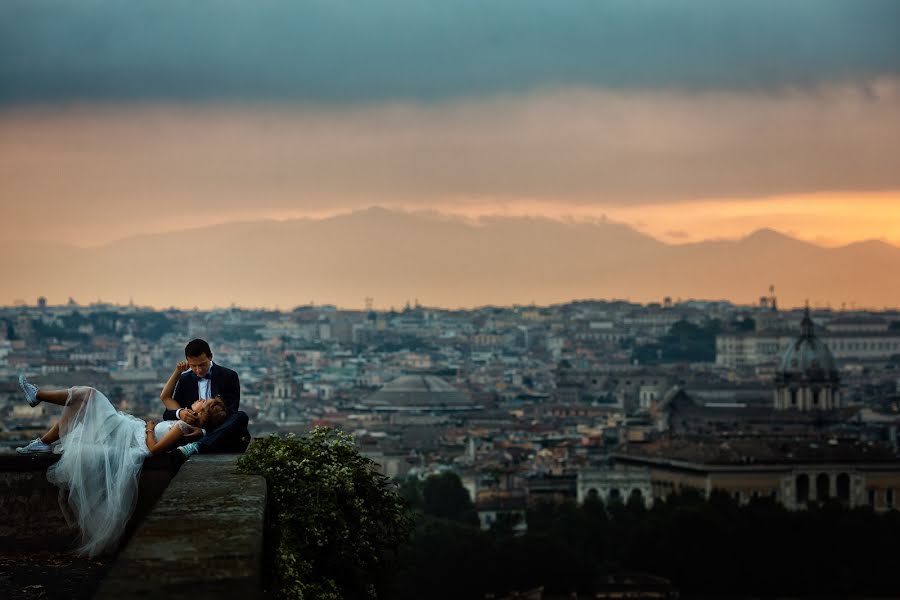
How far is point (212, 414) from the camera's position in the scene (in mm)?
9297

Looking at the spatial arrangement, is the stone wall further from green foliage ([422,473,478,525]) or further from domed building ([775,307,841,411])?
domed building ([775,307,841,411])

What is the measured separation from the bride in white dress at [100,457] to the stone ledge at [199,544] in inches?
18.0

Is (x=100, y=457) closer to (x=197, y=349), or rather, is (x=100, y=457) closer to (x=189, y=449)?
(x=189, y=449)

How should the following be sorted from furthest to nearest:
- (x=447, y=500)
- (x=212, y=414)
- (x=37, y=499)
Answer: (x=447, y=500) < (x=212, y=414) < (x=37, y=499)

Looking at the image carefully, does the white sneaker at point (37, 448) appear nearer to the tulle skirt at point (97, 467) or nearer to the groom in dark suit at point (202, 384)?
the tulle skirt at point (97, 467)

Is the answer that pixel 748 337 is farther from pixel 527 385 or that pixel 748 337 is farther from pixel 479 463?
pixel 479 463

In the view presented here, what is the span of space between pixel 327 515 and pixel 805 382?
391ft

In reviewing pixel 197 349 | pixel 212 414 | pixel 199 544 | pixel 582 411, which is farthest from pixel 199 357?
pixel 582 411

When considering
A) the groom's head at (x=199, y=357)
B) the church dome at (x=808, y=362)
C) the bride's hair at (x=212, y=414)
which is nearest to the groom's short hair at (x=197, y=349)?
the groom's head at (x=199, y=357)

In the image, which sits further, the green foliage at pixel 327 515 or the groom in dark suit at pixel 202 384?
the groom in dark suit at pixel 202 384

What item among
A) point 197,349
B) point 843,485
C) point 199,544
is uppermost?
point 197,349

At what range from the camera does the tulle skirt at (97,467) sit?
8.86 meters

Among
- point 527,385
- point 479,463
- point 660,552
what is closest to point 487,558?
point 660,552

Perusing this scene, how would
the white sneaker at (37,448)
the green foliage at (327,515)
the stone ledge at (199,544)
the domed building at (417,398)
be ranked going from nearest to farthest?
the stone ledge at (199,544) → the green foliage at (327,515) → the white sneaker at (37,448) → the domed building at (417,398)
